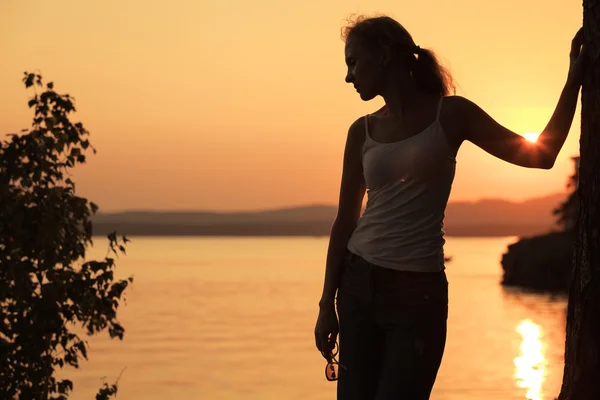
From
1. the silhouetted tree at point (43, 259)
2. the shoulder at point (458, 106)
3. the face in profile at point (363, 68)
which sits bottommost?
the silhouetted tree at point (43, 259)

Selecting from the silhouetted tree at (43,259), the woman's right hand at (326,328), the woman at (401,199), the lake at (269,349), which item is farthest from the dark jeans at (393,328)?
the lake at (269,349)

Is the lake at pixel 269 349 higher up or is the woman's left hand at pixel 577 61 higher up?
the woman's left hand at pixel 577 61

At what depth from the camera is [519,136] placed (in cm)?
492

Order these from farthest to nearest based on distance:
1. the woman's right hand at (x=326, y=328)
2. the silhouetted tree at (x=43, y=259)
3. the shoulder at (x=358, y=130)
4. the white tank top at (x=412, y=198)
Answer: the silhouetted tree at (x=43, y=259) < the woman's right hand at (x=326, y=328) < the shoulder at (x=358, y=130) < the white tank top at (x=412, y=198)

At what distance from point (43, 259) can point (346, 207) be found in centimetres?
838

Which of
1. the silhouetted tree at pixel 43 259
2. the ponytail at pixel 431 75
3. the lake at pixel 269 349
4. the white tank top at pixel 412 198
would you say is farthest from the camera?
the lake at pixel 269 349

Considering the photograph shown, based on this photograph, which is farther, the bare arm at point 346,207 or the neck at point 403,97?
the bare arm at point 346,207

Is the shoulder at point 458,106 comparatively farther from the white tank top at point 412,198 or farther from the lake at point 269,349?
the lake at point 269,349

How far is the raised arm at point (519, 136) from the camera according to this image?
16.0 ft

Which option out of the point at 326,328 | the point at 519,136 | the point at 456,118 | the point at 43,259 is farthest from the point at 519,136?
the point at 43,259

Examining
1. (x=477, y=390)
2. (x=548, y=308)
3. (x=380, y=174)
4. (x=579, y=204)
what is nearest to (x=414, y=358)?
(x=380, y=174)

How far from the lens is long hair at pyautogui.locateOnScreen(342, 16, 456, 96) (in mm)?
5020

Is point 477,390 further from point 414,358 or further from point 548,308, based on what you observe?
point 548,308

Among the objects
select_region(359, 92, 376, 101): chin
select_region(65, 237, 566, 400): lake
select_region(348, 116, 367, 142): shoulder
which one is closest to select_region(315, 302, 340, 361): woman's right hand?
select_region(348, 116, 367, 142): shoulder
